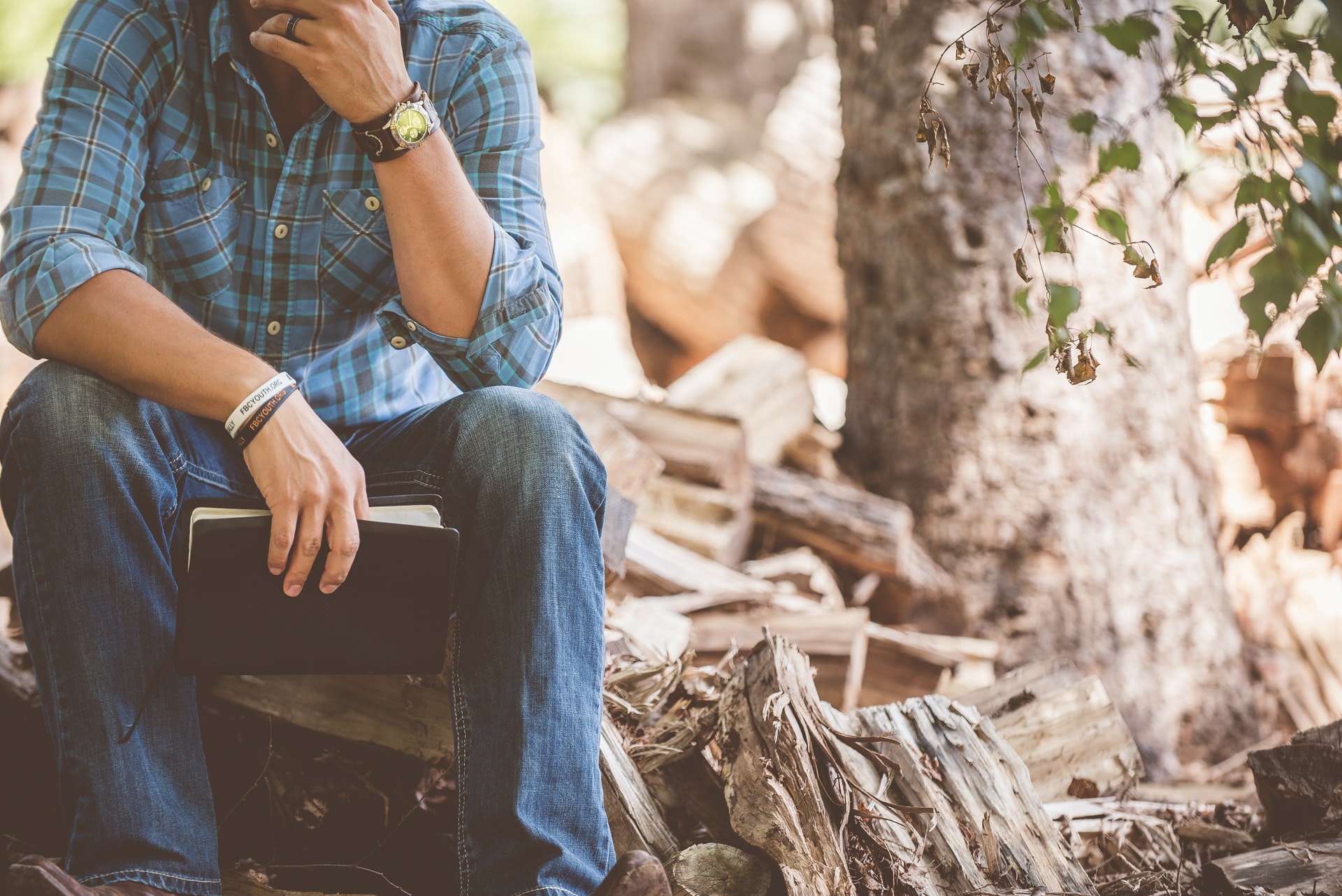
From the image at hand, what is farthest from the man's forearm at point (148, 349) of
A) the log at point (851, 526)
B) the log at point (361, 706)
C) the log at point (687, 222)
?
the log at point (687, 222)

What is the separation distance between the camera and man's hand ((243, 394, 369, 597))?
4.36 ft

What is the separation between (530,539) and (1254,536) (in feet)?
11.6

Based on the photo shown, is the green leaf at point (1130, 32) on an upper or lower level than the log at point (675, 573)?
upper

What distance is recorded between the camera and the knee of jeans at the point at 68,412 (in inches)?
52.7

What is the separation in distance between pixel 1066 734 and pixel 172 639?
63.9 inches

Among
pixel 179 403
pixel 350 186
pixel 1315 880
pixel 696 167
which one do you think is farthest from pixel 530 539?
pixel 696 167

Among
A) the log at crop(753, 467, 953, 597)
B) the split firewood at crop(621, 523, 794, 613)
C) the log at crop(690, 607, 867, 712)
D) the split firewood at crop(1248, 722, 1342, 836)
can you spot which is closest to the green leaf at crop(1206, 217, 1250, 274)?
the split firewood at crop(1248, 722, 1342, 836)

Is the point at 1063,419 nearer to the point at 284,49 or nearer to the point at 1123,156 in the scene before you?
the point at 1123,156

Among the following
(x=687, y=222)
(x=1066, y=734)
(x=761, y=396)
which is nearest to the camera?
(x=1066, y=734)

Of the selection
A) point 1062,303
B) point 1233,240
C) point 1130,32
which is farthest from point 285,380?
point 1233,240

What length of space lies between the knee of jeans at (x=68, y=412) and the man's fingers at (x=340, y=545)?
325 mm

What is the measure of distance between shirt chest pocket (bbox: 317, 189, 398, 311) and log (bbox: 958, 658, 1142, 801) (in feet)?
4.64

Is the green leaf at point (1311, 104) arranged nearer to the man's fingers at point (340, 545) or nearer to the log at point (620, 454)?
the man's fingers at point (340, 545)

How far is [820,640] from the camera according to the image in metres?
2.51
